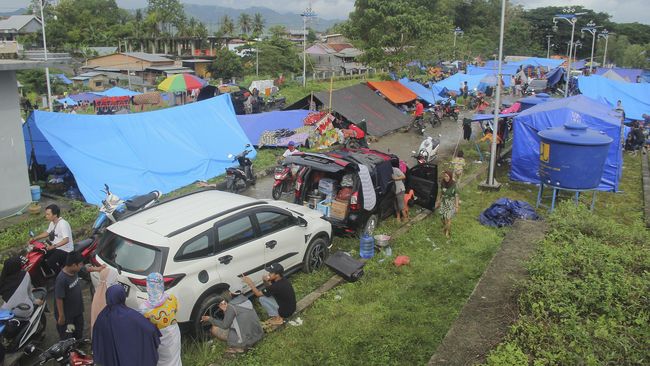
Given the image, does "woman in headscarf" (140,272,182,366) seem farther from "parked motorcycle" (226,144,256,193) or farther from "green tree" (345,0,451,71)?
"green tree" (345,0,451,71)

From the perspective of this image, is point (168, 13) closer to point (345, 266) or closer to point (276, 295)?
point (345, 266)

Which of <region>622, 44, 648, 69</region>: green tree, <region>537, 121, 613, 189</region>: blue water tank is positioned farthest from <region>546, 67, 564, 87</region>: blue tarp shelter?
<region>622, 44, 648, 69</region>: green tree

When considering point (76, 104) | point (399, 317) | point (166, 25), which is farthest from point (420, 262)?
point (166, 25)

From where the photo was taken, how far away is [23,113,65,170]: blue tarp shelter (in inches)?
462

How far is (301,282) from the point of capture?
8031mm

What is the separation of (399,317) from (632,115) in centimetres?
2190

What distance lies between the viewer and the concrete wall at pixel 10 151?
10109 mm

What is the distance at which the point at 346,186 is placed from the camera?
31.4 ft

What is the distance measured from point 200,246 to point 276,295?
3.90ft

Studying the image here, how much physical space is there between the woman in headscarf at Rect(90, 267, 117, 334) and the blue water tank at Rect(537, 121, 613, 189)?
30.6ft

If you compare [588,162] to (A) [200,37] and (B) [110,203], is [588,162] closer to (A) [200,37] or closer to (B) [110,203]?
(B) [110,203]

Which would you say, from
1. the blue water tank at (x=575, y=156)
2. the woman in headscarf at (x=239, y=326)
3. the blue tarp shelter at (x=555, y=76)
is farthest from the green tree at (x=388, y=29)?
the woman in headscarf at (x=239, y=326)

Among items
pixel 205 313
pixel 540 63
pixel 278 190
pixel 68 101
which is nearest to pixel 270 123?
pixel 278 190

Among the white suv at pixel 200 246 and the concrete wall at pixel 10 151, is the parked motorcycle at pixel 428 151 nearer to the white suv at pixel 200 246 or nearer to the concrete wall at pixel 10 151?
the white suv at pixel 200 246
